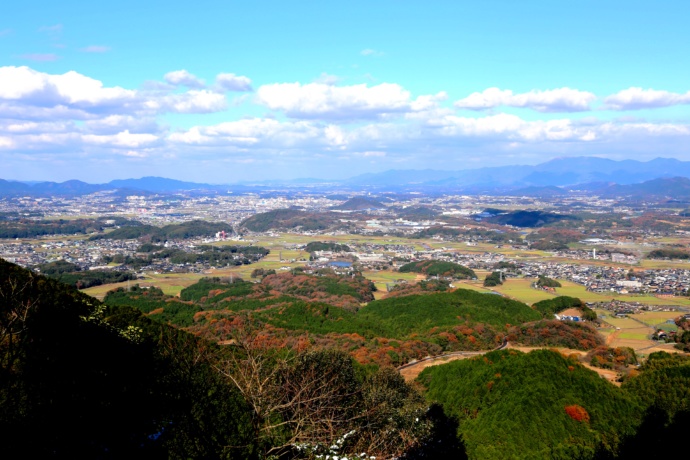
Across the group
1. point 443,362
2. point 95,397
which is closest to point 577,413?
point 443,362

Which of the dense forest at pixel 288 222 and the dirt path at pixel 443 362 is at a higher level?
the dense forest at pixel 288 222

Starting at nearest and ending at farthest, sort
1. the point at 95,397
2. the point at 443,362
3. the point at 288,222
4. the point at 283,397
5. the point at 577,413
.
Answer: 1. the point at 95,397
2. the point at 283,397
3. the point at 577,413
4. the point at 443,362
5. the point at 288,222

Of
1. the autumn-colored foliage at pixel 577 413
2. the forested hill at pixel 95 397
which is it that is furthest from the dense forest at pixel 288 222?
the forested hill at pixel 95 397

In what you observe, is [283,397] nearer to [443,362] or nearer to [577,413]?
[577,413]

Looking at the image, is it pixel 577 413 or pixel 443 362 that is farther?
pixel 443 362

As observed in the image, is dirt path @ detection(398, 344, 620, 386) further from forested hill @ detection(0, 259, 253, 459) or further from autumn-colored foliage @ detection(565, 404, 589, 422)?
forested hill @ detection(0, 259, 253, 459)

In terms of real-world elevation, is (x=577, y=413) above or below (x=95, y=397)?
below

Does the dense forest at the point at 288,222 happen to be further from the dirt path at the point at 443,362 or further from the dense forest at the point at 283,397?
A: the dirt path at the point at 443,362

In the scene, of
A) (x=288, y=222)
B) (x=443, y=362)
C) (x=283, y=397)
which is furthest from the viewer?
(x=288, y=222)

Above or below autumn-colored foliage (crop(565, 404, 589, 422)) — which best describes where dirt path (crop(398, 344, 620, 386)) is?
below

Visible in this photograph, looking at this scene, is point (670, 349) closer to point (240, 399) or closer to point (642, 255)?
point (240, 399)

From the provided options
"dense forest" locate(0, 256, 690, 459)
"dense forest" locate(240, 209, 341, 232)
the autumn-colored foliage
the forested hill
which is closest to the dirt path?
"dense forest" locate(0, 256, 690, 459)
